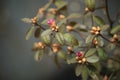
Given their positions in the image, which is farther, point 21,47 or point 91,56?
point 21,47

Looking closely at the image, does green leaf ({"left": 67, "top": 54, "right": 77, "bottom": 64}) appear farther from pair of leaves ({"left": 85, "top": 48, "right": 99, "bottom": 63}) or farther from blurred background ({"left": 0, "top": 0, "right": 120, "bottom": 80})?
blurred background ({"left": 0, "top": 0, "right": 120, "bottom": 80})

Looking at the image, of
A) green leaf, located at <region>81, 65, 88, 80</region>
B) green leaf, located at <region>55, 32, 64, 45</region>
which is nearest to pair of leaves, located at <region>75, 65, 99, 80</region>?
green leaf, located at <region>81, 65, 88, 80</region>

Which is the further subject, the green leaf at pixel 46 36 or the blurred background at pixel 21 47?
the blurred background at pixel 21 47

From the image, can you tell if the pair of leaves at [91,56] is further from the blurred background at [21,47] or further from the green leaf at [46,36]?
the blurred background at [21,47]

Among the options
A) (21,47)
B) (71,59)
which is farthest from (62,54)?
(21,47)

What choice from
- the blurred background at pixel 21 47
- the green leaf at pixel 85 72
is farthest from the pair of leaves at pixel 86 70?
the blurred background at pixel 21 47

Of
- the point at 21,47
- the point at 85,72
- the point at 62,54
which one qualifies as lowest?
the point at 85,72

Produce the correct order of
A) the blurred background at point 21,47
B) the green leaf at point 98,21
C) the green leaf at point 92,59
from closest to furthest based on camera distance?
the green leaf at point 92,59
the green leaf at point 98,21
the blurred background at point 21,47

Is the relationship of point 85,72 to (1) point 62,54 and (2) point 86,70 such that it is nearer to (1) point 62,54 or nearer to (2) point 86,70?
(2) point 86,70
